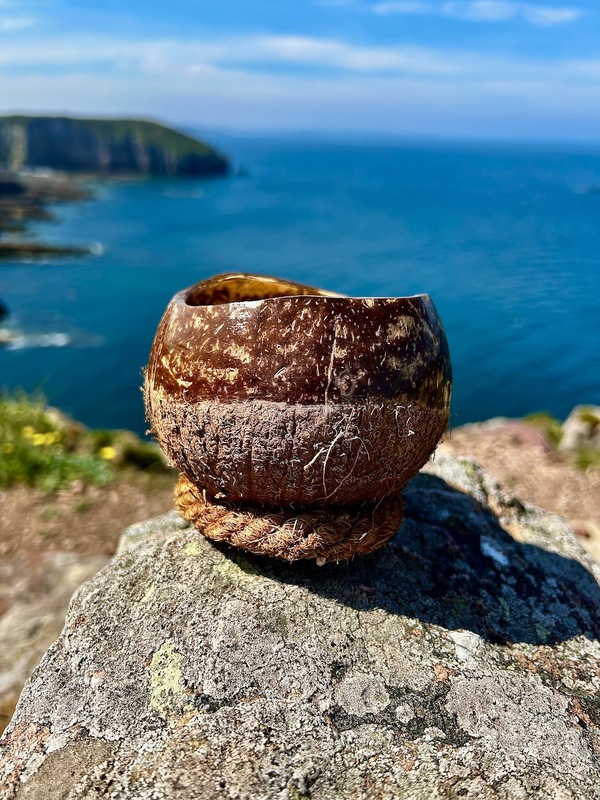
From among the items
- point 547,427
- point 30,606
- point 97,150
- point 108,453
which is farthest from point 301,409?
point 97,150

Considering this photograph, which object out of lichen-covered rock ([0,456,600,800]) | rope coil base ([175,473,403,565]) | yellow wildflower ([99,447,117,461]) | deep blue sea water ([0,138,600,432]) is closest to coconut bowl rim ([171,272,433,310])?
rope coil base ([175,473,403,565])

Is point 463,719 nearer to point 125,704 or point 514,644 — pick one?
point 514,644

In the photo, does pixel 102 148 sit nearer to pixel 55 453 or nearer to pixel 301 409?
pixel 55 453

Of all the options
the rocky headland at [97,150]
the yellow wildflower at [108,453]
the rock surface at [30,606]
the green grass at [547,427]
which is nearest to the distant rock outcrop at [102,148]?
the rocky headland at [97,150]

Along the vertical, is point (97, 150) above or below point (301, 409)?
below

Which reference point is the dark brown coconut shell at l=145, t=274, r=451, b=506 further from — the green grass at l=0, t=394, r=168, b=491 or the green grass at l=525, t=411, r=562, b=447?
the green grass at l=525, t=411, r=562, b=447

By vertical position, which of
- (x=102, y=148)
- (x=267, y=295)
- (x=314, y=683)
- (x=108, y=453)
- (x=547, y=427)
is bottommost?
(x=547, y=427)

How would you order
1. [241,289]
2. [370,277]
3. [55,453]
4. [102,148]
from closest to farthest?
[241,289]
[55,453]
[370,277]
[102,148]

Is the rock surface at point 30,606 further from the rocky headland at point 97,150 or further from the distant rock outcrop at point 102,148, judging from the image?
the distant rock outcrop at point 102,148
